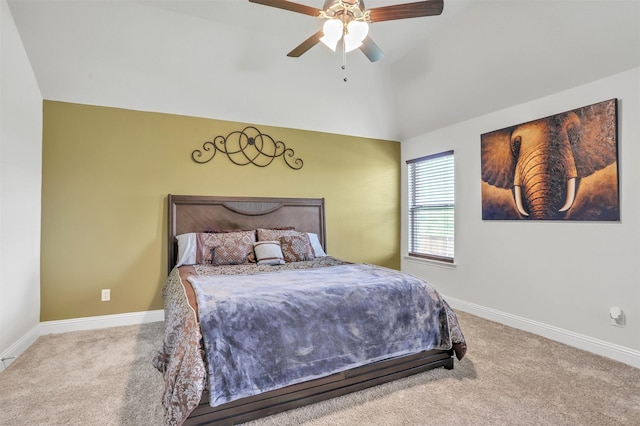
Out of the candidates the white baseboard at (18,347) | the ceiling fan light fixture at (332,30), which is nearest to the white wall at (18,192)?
the white baseboard at (18,347)

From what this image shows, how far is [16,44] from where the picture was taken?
8.82ft

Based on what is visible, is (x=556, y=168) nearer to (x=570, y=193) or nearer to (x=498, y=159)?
(x=570, y=193)

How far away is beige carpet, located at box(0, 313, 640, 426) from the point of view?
6.03ft

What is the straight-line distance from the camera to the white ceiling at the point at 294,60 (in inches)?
104

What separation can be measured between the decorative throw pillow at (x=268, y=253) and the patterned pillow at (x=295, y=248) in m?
0.08

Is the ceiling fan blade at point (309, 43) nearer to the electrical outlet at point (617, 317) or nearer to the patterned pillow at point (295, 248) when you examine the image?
the patterned pillow at point (295, 248)

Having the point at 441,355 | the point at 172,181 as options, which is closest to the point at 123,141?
the point at 172,181

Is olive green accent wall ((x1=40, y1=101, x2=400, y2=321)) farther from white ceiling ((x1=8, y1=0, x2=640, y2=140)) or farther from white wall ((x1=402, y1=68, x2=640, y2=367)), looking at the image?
white wall ((x1=402, y1=68, x2=640, y2=367))

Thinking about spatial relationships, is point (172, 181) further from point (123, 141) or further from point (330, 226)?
point (330, 226)

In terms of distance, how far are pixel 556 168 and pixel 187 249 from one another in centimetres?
370

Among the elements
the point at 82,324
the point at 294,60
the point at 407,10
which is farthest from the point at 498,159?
the point at 82,324

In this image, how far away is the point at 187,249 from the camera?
3402 mm

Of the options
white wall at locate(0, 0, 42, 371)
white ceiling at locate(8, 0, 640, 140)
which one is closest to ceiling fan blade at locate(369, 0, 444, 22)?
white ceiling at locate(8, 0, 640, 140)

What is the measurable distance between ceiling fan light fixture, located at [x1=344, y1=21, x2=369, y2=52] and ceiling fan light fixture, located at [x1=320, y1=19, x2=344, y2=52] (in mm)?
60
